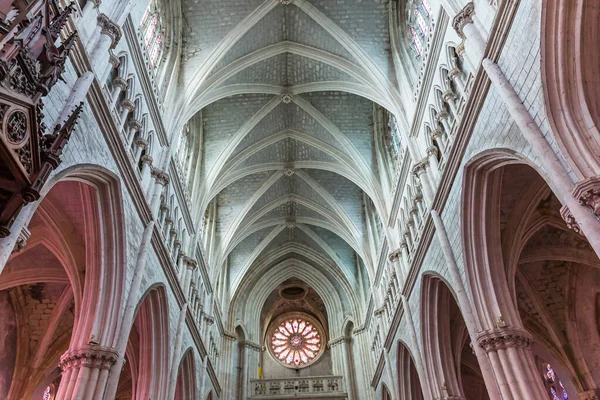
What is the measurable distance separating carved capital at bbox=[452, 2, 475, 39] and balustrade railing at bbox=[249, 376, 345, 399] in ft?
59.1

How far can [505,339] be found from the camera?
9258 mm

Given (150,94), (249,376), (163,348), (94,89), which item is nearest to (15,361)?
(163,348)

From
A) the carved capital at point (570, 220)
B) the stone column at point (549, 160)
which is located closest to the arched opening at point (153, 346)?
the stone column at point (549, 160)

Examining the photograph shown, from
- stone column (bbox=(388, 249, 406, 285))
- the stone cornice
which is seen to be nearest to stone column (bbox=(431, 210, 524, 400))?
the stone cornice

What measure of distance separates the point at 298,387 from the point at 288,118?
12.5 m

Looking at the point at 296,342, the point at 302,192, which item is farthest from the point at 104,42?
the point at 296,342

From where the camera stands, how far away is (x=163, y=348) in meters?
13.6

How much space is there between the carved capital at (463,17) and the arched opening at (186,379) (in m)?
12.8

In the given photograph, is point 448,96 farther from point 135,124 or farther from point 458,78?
point 135,124

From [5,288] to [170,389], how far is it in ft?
16.9

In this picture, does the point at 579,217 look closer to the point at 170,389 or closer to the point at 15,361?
the point at 170,389

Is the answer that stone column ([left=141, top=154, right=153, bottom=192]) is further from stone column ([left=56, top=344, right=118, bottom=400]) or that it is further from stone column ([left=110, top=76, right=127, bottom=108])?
stone column ([left=56, top=344, right=118, bottom=400])

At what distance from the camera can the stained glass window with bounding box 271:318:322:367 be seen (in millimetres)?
27078

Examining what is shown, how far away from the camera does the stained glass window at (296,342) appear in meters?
27.1
